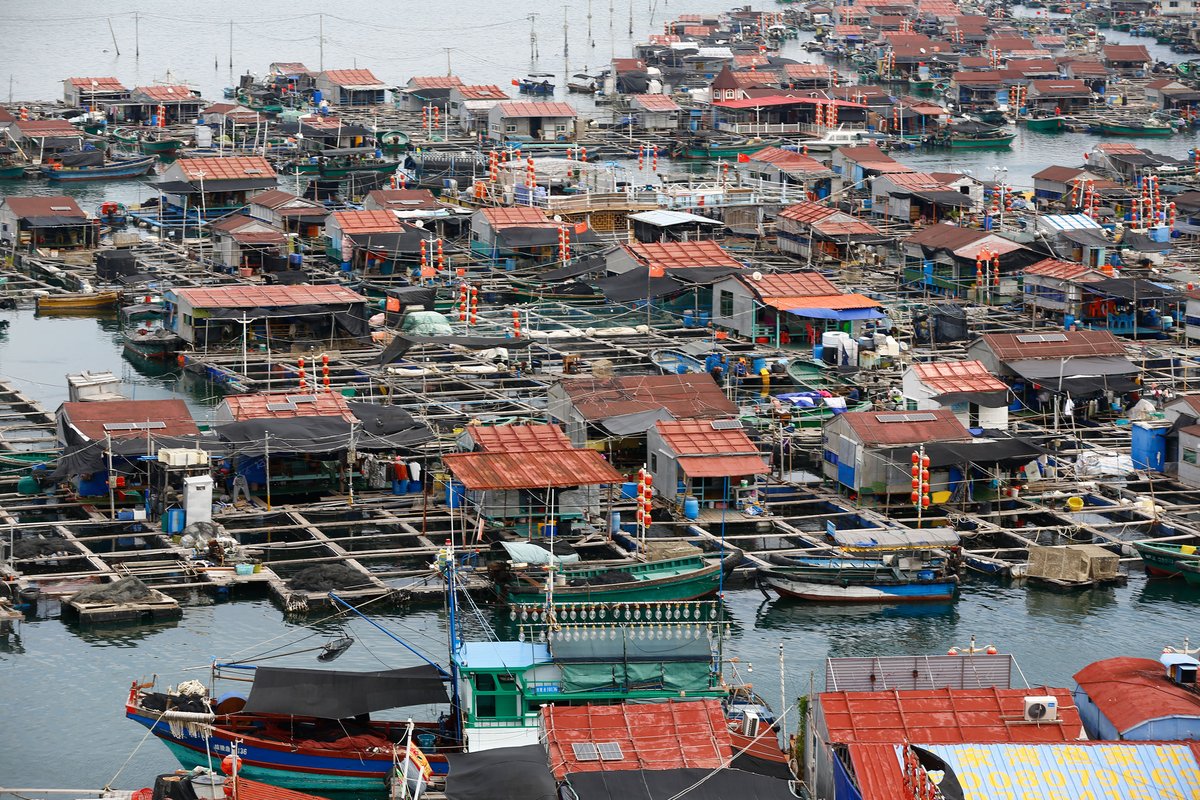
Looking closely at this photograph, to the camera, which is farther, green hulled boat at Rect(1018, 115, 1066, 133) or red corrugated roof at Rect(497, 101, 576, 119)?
green hulled boat at Rect(1018, 115, 1066, 133)

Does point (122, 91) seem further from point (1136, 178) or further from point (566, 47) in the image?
point (1136, 178)

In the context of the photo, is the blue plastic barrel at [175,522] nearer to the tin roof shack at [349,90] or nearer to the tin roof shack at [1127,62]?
the tin roof shack at [349,90]

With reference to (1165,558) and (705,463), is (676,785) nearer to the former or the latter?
(705,463)

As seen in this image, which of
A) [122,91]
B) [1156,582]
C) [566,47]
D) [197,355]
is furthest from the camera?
[566,47]

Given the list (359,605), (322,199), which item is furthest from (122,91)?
(359,605)

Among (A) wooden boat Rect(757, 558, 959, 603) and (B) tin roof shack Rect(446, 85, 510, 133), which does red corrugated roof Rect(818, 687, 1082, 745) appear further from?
(B) tin roof shack Rect(446, 85, 510, 133)

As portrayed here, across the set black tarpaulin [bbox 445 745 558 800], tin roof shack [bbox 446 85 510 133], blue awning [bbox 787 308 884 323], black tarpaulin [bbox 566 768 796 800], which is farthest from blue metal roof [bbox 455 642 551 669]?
tin roof shack [bbox 446 85 510 133]
